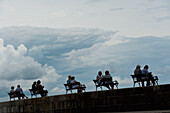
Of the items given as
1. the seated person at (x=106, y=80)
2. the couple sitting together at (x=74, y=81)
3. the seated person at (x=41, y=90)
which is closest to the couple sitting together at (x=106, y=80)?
the seated person at (x=106, y=80)

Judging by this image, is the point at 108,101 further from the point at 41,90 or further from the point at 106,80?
the point at 41,90

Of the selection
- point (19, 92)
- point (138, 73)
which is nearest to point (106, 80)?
point (138, 73)

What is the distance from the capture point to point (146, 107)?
14.5m

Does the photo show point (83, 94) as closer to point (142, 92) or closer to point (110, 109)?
point (110, 109)

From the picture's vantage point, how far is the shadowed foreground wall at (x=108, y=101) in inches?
560

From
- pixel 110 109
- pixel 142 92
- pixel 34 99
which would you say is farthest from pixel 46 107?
pixel 142 92

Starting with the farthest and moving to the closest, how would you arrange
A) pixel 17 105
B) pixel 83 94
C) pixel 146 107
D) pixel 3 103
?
pixel 3 103
pixel 17 105
pixel 83 94
pixel 146 107

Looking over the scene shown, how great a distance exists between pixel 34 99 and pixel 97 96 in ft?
15.9

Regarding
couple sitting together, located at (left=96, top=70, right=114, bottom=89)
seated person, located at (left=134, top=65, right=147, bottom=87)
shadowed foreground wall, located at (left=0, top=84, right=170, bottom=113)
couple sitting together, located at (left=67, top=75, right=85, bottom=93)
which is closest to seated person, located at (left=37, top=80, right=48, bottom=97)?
shadowed foreground wall, located at (left=0, top=84, right=170, bottom=113)

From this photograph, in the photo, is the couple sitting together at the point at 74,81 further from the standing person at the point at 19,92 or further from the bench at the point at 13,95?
the bench at the point at 13,95

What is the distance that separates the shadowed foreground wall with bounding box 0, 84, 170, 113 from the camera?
1422 centimetres

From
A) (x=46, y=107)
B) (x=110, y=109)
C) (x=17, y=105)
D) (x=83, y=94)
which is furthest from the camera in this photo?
(x=17, y=105)

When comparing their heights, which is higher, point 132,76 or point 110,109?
point 132,76

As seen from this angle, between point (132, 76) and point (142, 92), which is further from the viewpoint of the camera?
point (132, 76)
